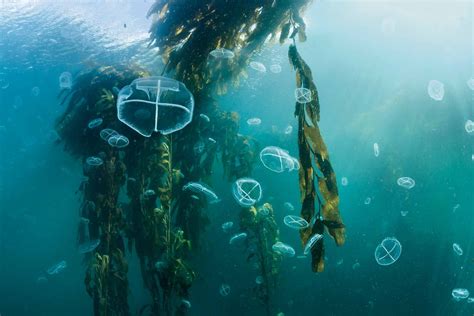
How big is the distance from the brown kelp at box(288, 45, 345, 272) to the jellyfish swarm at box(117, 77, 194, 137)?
5.46ft

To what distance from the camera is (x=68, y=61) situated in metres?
11.0

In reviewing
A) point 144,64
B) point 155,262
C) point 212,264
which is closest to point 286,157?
point 155,262

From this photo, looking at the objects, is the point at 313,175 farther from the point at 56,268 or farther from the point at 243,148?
the point at 56,268

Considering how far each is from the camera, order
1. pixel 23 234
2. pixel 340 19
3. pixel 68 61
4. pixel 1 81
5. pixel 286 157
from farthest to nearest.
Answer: pixel 23 234 → pixel 1 81 → pixel 340 19 → pixel 68 61 → pixel 286 157

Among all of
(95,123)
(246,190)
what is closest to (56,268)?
(95,123)

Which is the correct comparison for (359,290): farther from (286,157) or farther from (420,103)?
(286,157)

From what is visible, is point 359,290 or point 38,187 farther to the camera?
point 38,187

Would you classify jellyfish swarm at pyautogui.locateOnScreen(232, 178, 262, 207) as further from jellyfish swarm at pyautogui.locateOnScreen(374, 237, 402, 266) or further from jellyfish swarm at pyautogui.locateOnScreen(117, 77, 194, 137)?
jellyfish swarm at pyautogui.locateOnScreen(374, 237, 402, 266)

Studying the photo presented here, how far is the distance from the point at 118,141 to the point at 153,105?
1936 millimetres

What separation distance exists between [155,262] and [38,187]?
21366 mm

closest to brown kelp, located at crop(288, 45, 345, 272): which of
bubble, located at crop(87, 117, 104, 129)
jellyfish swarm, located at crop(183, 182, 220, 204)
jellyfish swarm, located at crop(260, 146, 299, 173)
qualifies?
jellyfish swarm, located at crop(183, 182, 220, 204)

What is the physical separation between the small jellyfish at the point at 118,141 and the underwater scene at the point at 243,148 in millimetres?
31

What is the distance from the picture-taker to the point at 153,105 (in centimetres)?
414

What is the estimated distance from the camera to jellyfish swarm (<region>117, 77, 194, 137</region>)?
4.04 meters
